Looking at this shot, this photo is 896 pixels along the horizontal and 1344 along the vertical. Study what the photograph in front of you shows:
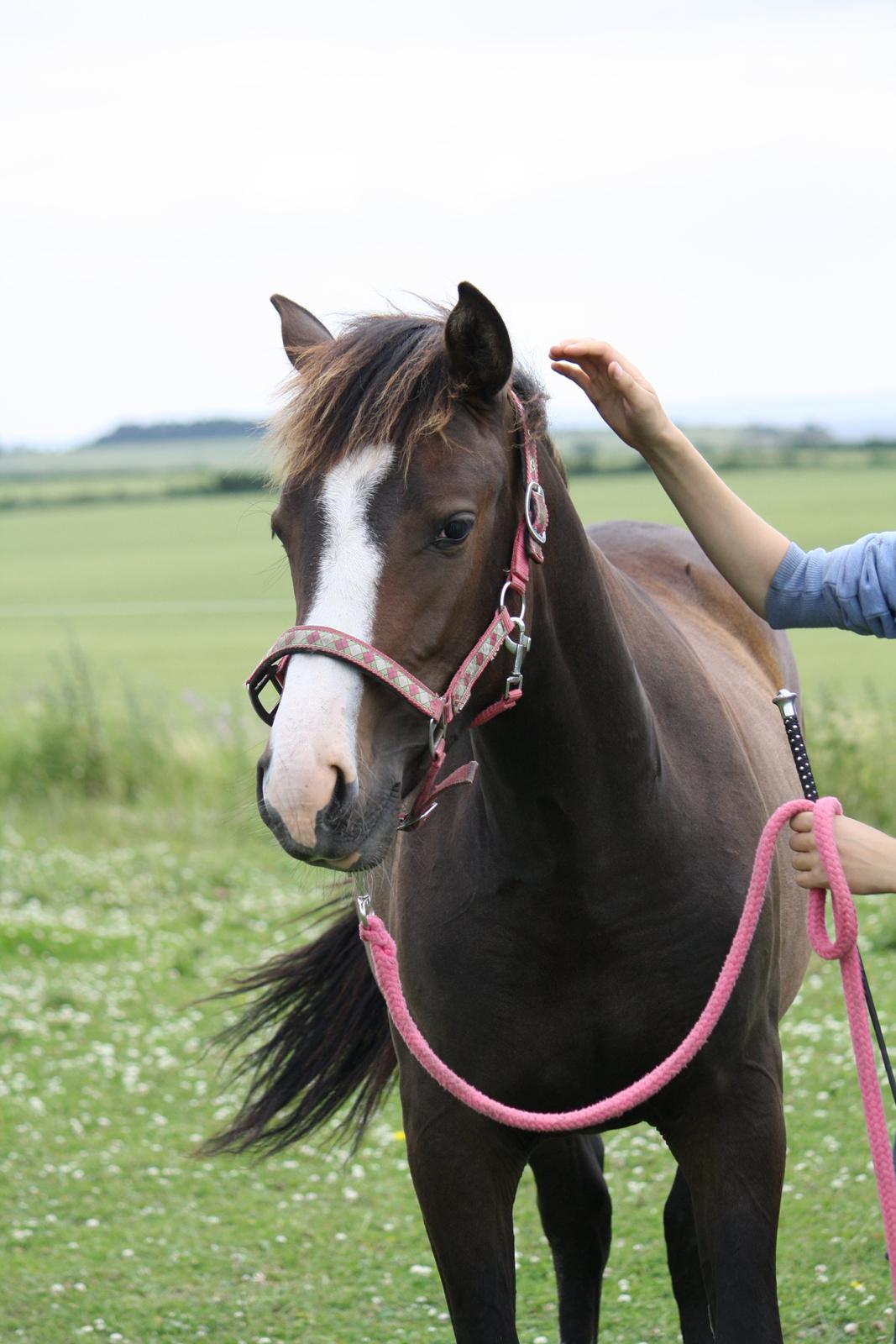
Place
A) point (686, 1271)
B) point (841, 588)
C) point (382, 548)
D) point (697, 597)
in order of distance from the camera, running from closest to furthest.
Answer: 1. point (382, 548)
2. point (841, 588)
3. point (686, 1271)
4. point (697, 597)

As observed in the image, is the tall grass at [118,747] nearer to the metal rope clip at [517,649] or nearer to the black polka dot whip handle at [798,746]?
the black polka dot whip handle at [798,746]

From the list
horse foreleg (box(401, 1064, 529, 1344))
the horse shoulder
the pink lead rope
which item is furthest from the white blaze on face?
the horse shoulder

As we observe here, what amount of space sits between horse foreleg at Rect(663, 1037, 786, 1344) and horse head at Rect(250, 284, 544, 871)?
93cm

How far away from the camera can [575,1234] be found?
3605mm

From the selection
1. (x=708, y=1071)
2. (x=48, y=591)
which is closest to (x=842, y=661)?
(x=708, y=1071)

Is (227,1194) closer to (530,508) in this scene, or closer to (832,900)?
(832,900)

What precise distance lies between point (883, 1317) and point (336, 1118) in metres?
2.46

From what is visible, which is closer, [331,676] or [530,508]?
[331,676]

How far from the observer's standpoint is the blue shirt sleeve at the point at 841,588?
2.41m

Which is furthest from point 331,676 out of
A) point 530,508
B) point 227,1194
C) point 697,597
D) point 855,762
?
point 855,762

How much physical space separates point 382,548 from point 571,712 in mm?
581

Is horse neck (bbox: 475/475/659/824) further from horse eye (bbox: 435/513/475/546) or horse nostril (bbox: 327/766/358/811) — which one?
horse nostril (bbox: 327/766/358/811)

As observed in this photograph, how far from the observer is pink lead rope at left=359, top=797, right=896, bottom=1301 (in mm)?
2285

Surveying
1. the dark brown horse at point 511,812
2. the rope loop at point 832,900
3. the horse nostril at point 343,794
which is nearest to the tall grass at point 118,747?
the dark brown horse at point 511,812
